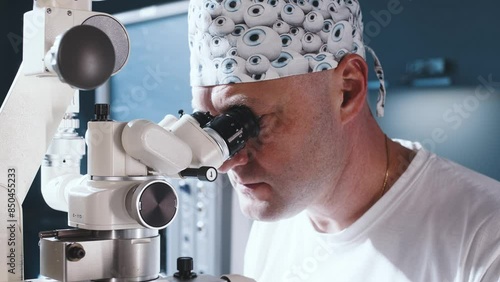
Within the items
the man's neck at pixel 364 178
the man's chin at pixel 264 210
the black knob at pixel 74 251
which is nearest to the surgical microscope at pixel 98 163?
the black knob at pixel 74 251

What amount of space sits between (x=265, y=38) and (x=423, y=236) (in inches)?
21.5

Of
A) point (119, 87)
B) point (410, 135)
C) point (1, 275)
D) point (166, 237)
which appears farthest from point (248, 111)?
point (119, 87)

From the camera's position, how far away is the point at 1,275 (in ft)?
3.20

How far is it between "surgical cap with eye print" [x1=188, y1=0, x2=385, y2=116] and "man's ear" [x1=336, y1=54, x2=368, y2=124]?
3cm

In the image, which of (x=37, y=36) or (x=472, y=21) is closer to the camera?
(x=37, y=36)

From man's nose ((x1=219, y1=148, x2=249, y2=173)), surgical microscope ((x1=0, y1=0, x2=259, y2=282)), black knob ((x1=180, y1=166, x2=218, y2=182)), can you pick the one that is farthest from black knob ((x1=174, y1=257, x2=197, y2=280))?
man's nose ((x1=219, y1=148, x2=249, y2=173))

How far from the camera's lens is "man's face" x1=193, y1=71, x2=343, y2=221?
1286 mm

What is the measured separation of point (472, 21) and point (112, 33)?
1.01 meters

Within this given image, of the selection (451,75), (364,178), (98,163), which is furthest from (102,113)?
(451,75)

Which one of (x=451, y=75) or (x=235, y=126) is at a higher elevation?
(x=451, y=75)

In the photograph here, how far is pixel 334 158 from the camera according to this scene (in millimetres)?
1406

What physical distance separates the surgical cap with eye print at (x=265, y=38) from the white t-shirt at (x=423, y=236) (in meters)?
0.34

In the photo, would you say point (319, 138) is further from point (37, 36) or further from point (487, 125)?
point (37, 36)

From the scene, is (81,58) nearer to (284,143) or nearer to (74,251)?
(74,251)
